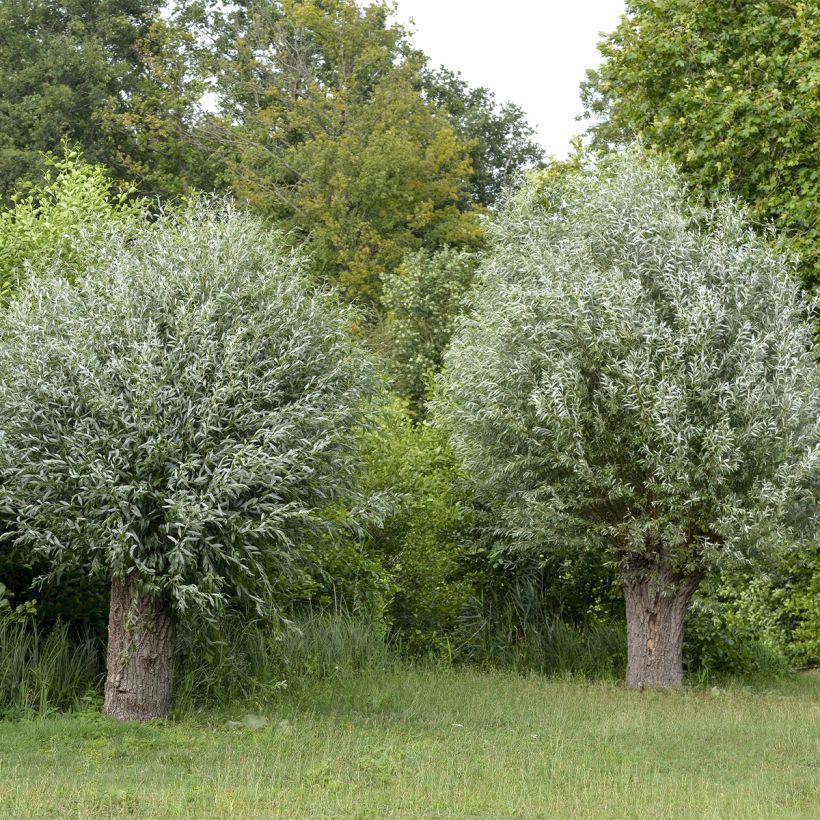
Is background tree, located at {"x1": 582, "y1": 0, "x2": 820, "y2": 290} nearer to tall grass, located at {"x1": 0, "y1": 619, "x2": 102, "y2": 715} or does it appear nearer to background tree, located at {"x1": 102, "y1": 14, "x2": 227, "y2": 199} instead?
tall grass, located at {"x1": 0, "y1": 619, "x2": 102, "y2": 715}

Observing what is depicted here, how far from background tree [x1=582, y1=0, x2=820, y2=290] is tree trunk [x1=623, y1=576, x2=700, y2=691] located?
21.1ft

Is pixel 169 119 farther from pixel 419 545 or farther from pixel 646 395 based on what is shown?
pixel 646 395

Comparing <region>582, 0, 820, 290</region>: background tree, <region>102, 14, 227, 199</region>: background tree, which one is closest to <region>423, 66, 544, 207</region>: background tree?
<region>102, 14, 227, 199</region>: background tree

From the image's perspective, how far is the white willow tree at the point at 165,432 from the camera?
1277cm

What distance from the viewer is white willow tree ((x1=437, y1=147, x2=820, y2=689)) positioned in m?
16.4

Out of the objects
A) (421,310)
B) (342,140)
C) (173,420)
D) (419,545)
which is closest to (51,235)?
(173,420)

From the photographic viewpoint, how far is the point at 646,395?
16.5 metres

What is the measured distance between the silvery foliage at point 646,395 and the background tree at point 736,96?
9.87 ft

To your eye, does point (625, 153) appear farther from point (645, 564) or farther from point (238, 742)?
point (238, 742)

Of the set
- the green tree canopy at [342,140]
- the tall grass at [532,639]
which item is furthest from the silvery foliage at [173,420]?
the green tree canopy at [342,140]

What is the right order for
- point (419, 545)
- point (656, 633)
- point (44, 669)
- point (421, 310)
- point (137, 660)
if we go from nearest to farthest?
Result: point (137, 660), point (44, 669), point (656, 633), point (419, 545), point (421, 310)

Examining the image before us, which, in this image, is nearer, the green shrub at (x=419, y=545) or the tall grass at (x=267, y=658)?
the tall grass at (x=267, y=658)

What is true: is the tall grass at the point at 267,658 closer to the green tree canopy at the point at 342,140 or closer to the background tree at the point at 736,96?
the background tree at the point at 736,96

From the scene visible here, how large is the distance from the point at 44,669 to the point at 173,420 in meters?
3.78
